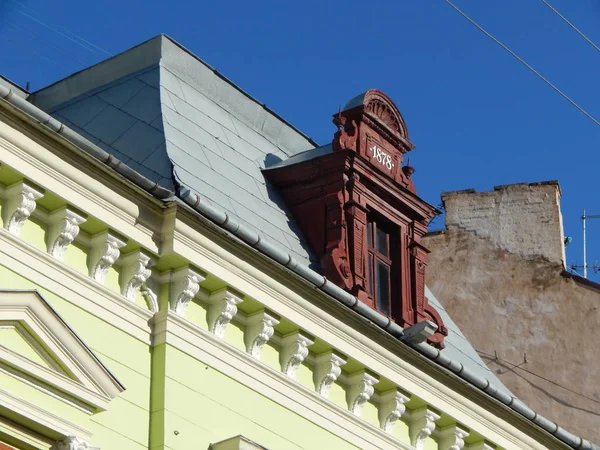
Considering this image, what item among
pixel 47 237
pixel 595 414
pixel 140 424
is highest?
pixel 595 414

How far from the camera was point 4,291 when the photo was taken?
14.0m

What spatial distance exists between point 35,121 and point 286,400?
383cm

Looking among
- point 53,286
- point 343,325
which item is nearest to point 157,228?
point 53,286

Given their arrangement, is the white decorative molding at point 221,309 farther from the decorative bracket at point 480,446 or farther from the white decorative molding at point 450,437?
the decorative bracket at point 480,446

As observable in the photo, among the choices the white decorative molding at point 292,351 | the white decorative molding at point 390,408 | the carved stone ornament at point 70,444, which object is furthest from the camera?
the white decorative molding at point 390,408

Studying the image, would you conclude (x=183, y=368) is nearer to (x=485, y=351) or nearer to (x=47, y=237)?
(x=47, y=237)

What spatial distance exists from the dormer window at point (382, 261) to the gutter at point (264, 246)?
1.02 metres

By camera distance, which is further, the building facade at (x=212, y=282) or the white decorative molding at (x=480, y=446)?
the white decorative molding at (x=480, y=446)

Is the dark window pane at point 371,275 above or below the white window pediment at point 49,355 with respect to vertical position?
above

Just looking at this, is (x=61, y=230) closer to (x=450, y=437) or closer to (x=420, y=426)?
(x=420, y=426)

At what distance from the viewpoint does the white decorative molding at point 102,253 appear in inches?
596

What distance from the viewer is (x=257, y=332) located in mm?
16281

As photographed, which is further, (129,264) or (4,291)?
(129,264)

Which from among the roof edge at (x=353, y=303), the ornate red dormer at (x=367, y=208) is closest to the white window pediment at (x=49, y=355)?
the roof edge at (x=353, y=303)
